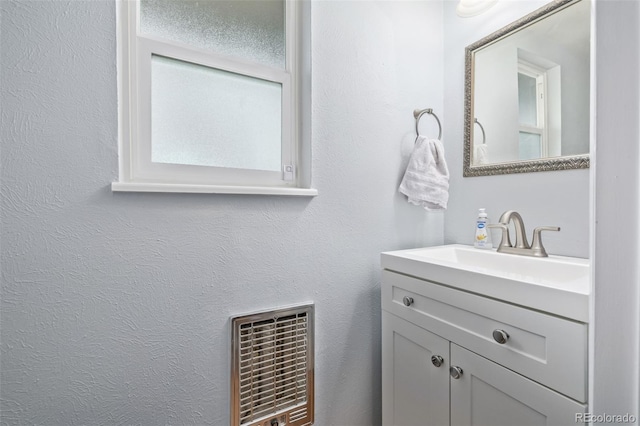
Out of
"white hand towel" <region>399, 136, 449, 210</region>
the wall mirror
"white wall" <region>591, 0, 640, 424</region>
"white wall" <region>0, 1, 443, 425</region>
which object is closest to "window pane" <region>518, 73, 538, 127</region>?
the wall mirror

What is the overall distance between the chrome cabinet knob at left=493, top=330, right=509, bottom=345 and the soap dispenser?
571mm

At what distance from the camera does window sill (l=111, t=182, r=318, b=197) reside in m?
0.88

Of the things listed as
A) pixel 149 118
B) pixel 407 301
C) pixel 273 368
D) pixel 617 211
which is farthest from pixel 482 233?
pixel 149 118

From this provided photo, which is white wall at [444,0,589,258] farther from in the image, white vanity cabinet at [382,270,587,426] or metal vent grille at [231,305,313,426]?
metal vent grille at [231,305,313,426]

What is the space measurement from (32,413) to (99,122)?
0.79 m

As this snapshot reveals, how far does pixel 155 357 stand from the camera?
95cm

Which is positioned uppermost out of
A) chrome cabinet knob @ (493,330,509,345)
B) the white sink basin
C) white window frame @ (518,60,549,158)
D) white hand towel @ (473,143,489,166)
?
white window frame @ (518,60,549,158)

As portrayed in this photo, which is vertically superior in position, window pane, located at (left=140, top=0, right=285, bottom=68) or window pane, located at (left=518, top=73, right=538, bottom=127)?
window pane, located at (left=140, top=0, right=285, bottom=68)

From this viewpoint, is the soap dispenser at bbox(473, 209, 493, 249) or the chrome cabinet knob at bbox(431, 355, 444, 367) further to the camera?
the soap dispenser at bbox(473, 209, 493, 249)

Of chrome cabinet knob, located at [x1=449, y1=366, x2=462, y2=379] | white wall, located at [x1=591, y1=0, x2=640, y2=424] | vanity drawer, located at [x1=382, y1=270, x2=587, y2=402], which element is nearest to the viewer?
white wall, located at [x1=591, y1=0, x2=640, y2=424]

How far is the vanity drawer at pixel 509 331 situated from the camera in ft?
2.26

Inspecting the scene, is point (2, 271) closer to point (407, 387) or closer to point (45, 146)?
point (45, 146)

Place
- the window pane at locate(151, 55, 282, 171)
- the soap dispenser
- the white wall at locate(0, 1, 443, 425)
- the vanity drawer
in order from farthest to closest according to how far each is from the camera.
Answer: the soap dispenser → the window pane at locate(151, 55, 282, 171) → the white wall at locate(0, 1, 443, 425) → the vanity drawer

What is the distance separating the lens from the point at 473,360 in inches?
35.3
